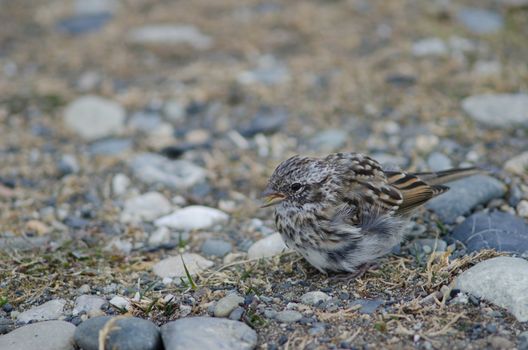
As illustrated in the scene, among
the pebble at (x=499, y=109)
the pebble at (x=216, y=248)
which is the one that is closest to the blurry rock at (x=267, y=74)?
the pebble at (x=499, y=109)

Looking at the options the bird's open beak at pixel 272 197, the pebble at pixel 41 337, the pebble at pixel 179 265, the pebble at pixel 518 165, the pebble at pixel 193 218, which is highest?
the bird's open beak at pixel 272 197

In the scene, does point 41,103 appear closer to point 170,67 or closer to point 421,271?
point 170,67

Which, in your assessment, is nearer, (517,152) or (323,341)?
(323,341)

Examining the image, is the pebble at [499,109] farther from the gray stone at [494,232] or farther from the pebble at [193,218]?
the pebble at [193,218]

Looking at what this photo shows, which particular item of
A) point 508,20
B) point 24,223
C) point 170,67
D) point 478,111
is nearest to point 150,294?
point 24,223

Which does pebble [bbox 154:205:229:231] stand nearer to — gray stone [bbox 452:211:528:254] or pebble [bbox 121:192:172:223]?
pebble [bbox 121:192:172:223]

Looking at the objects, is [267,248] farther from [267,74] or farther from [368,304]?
[267,74]
